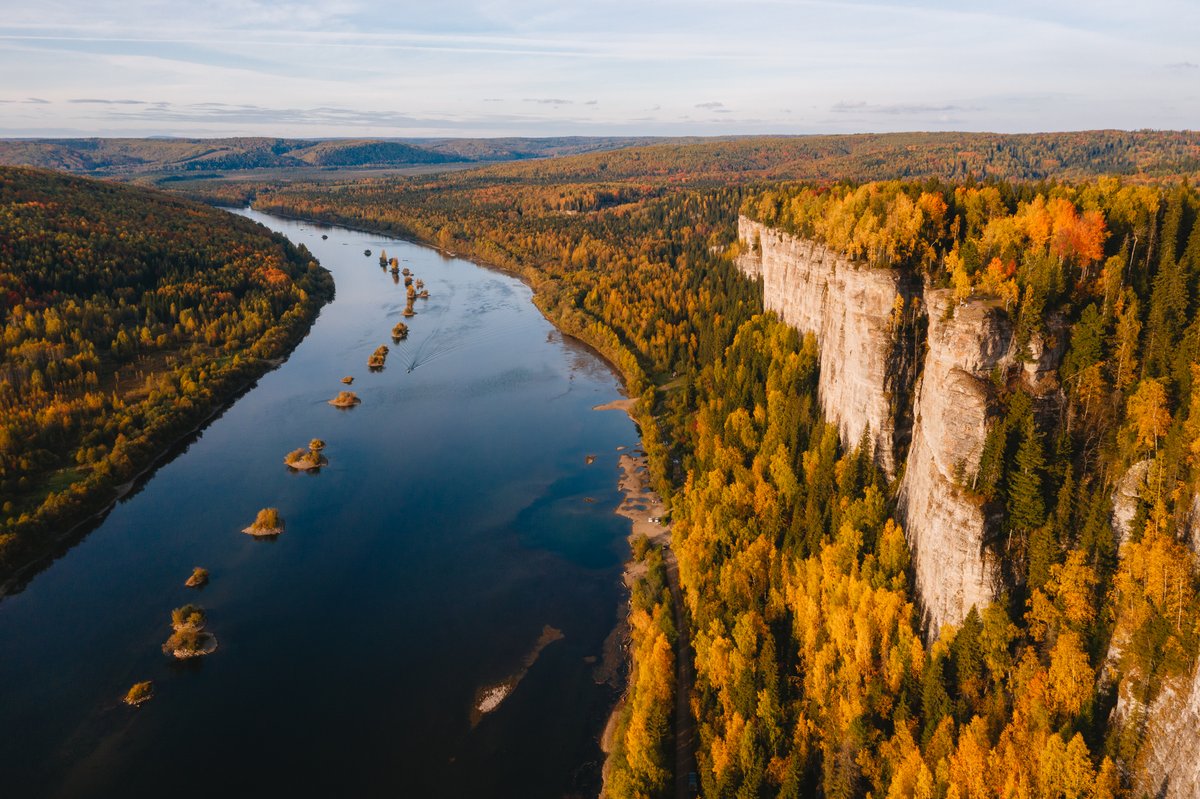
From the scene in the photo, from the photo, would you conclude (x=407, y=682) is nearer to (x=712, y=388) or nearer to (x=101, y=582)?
(x=101, y=582)

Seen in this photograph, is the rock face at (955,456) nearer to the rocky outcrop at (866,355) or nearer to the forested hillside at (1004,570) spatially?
the forested hillside at (1004,570)

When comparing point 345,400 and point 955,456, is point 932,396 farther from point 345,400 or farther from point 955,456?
point 345,400

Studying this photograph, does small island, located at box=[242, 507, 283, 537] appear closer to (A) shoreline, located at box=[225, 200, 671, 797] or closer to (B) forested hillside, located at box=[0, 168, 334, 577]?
(B) forested hillside, located at box=[0, 168, 334, 577]

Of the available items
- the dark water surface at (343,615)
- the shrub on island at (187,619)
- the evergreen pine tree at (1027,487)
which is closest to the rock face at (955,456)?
the evergreen pine tree at (1027,487)

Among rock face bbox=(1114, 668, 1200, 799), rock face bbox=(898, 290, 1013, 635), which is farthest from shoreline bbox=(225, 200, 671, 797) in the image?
rock face bbox=(1114, 668, 1200, 799)

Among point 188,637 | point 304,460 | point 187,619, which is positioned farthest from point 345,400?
point 188,637

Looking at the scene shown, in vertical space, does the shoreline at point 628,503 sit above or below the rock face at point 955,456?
below
